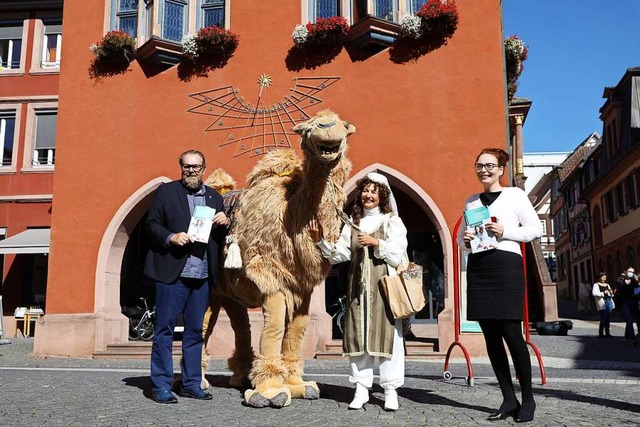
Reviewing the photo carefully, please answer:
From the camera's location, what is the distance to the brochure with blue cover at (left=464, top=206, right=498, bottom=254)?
14.5ft

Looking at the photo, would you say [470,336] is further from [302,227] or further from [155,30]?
[155,30]

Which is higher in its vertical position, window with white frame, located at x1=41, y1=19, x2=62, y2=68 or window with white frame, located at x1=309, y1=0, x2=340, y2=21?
window with white frame, located at x1=41, y1=19, x2=62, y2=68

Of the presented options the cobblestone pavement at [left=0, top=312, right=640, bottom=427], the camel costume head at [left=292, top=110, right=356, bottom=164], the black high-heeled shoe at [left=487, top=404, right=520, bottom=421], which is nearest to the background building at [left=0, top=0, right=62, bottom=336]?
the cobblestone pavement at [left=0, top=312, right=640, bottom=427]

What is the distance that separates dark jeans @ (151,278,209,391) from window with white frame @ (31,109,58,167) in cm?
1431

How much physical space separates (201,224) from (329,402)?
1.78 meters

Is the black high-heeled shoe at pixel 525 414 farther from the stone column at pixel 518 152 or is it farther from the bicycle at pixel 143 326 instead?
the stone column at pixel 518 152

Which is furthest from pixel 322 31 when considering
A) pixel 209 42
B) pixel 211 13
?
pixel 211 13

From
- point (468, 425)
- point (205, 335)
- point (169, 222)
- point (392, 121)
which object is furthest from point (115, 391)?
point (392, 121)

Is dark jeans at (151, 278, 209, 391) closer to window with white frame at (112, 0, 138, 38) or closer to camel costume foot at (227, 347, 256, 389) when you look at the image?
camel costume foot at (227, 347, 256, 389)

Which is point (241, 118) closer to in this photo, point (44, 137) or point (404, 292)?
point (404, 292)

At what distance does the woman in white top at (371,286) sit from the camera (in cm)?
473

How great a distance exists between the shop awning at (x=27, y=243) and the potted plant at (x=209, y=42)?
22.1 ft

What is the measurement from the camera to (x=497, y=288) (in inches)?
173

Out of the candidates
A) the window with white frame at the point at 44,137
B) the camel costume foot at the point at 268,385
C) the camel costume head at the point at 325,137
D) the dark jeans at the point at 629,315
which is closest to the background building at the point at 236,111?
the dark jeans at the point at 629,315
